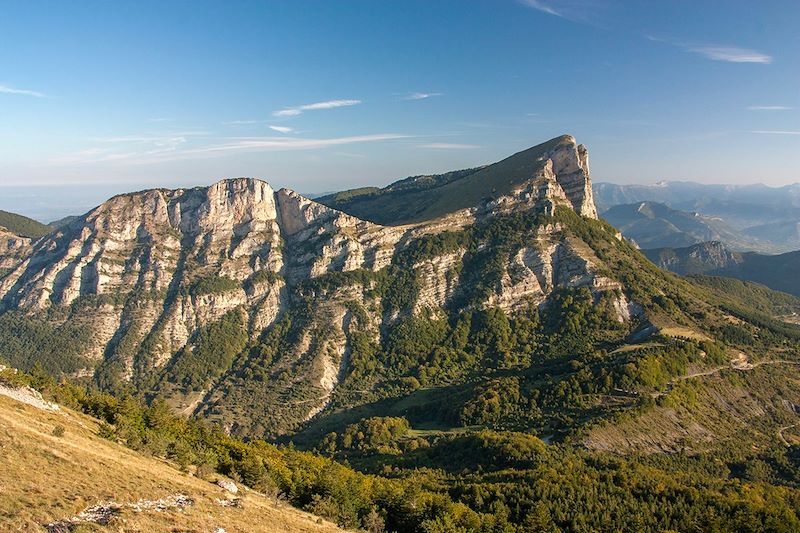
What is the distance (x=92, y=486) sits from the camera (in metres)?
41.0

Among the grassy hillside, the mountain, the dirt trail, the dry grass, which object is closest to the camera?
the mountain

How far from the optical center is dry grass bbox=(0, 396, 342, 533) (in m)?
34.7

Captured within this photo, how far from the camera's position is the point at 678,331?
170 metres

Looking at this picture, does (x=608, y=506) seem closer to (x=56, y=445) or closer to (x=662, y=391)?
(x=662, y=391)

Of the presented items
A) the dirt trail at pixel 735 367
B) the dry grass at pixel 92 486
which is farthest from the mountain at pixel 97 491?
the dirt trail at pixel 735 367

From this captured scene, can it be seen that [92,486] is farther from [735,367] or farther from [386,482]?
[735,367]

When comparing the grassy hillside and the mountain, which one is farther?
the grassy hillside

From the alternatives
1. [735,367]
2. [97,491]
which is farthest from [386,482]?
[735,367]

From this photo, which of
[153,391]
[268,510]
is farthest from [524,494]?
[153,391]

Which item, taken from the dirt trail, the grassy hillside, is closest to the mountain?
the grassy hillside

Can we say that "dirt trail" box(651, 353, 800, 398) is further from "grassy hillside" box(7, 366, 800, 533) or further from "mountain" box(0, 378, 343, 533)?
"mountain" box(0, 378, 343, 533)

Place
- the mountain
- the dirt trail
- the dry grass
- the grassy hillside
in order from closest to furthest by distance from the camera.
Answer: the mountain < the dry grass < the grassy hillside < the dirt trail

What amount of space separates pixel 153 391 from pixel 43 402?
141 meters

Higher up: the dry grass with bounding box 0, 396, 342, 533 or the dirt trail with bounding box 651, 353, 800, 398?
the dry grass with bounding box 0, 396, 342, 533
